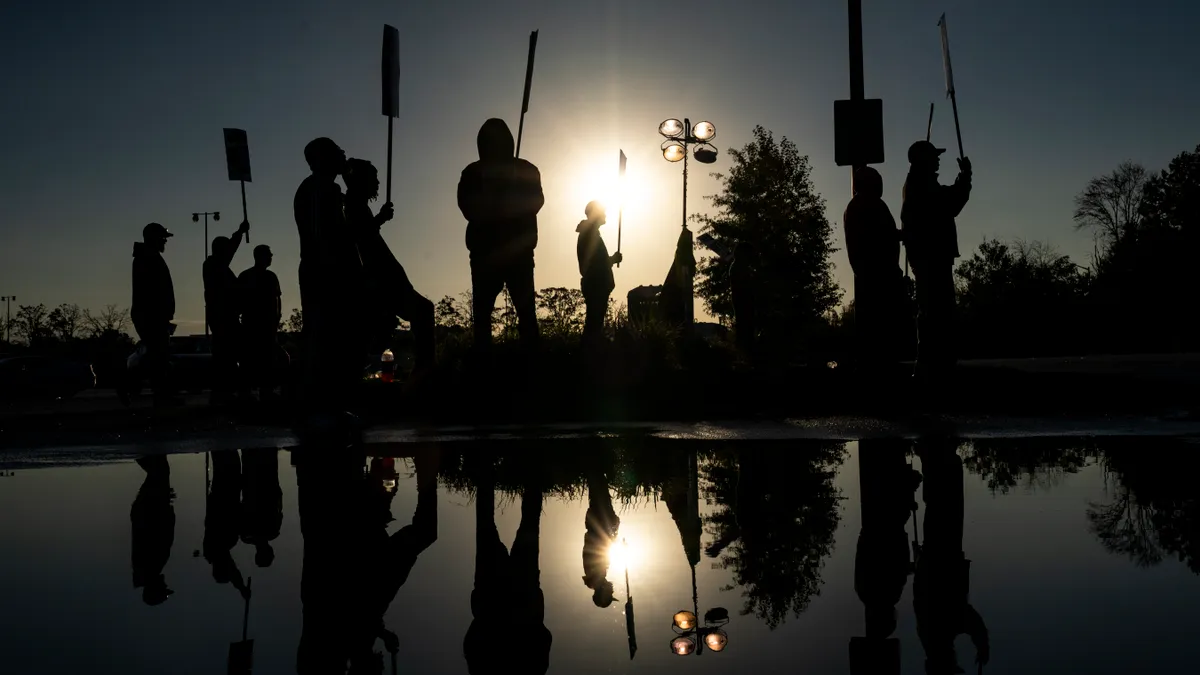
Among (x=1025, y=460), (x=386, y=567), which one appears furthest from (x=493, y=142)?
(x=386, y=567)

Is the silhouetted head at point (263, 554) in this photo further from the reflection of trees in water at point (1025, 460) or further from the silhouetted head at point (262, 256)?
the silhouetted head at point (262, 256)

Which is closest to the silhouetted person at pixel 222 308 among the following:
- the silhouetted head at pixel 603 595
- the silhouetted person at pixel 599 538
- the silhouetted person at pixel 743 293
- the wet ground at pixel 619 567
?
the wet ground at pixel 619 567

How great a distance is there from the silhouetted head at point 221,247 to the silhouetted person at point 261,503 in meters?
7.87

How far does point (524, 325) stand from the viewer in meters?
14.6

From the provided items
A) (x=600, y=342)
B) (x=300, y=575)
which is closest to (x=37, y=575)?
(x=300, y=575)

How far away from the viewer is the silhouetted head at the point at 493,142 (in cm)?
1451

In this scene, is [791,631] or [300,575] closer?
[791,631]

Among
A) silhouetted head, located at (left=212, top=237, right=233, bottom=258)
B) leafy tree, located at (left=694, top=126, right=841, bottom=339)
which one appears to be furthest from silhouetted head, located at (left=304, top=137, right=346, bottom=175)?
leafy tree, located at (left=694, top=126, right=841, bottom=339)

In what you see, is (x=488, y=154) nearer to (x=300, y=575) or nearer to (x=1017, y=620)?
(x=300, y=575)

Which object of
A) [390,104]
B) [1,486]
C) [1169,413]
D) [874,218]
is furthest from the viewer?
[874,218]

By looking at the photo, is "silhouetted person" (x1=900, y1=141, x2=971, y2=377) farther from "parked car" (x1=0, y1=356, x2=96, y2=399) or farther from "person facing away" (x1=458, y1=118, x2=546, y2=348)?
"parked car" (x1=0, y1=356, x2=96, y2=399)

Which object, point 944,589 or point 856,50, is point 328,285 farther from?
point 856,50

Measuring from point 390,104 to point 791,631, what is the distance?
33.5 ft

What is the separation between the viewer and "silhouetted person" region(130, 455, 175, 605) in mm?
4055
